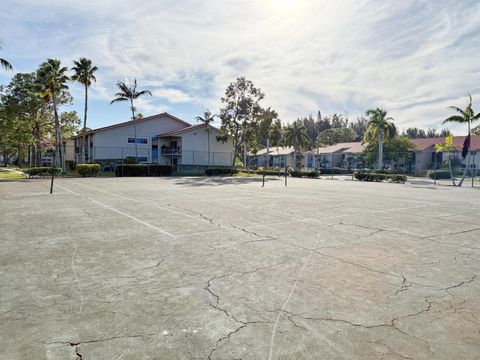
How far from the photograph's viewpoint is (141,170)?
124ft

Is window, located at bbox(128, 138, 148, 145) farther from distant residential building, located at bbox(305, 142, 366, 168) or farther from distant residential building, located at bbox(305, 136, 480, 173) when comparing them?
distant residential building, located at bbox(305, 142, 366, 168)

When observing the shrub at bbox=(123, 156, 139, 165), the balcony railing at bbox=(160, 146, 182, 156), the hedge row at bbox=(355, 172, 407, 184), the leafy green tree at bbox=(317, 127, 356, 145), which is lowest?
the hedge row at bbox=(355, 172, 407, 184)

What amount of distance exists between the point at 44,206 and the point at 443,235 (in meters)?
13.0

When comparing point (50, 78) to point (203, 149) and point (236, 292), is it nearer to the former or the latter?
point (203, 149)

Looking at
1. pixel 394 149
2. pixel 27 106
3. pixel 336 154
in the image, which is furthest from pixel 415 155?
pixel 27 106

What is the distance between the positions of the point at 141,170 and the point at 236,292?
116 ft

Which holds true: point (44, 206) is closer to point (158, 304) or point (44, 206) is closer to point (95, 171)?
point (158, 304)

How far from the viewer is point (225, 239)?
23.9 ft

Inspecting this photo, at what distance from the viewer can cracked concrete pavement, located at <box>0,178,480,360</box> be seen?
10.1 feet

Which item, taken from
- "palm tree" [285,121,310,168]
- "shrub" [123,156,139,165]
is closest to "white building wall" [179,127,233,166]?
"shrub" [123,156,139,165]

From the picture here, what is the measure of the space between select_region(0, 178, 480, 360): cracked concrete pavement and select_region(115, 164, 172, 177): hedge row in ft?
95.9

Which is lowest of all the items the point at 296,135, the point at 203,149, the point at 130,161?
the point at 130,161

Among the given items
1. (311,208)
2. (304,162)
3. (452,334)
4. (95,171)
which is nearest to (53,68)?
(95,171)

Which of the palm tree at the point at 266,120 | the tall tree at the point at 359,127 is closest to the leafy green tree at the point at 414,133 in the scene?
the tall tree at the point at 359,127
